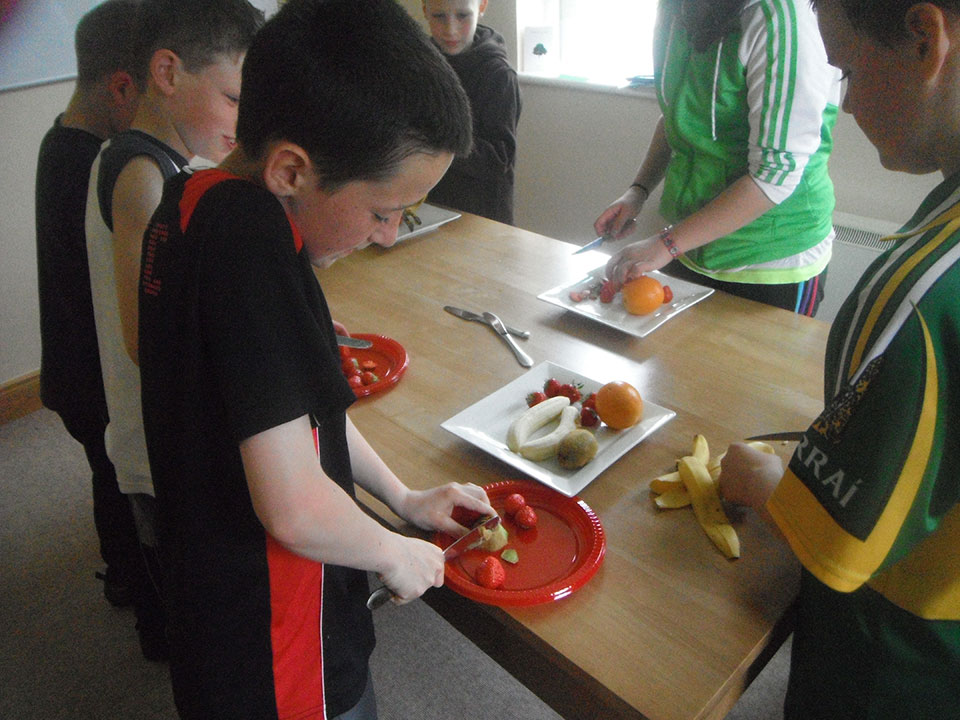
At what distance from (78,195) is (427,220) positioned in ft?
3.18

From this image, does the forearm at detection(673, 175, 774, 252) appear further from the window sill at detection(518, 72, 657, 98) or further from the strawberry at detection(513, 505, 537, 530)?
the window sill at detection(518, 72, 657, 98)

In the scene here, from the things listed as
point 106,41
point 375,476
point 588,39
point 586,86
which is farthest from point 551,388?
point 588,39

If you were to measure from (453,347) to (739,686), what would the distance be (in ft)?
2.71

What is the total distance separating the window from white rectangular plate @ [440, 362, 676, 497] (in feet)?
7.40

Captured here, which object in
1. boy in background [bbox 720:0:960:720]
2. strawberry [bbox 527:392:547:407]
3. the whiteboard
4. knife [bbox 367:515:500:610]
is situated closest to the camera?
boy in background [bbox 720:0:960:720]

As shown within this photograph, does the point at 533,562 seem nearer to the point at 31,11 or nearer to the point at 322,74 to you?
the point at 322,74

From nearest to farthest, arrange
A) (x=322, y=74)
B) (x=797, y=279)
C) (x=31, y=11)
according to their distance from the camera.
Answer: (x=322, y=74), (x=797, y=279), (x=31, y=11)

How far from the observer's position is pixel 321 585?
811mm

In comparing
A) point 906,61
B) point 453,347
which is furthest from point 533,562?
point 906,61

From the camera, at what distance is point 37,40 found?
2.40m

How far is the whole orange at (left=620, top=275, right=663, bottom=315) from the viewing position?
1.43 metres

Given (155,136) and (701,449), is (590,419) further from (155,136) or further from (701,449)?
(155,136)

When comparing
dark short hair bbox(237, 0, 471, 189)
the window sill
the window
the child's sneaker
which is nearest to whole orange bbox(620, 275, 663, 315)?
dark short hair bbox(237, 0, 471, 189)

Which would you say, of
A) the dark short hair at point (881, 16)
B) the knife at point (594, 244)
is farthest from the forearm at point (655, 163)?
the dark short hair at point (881, 16)
